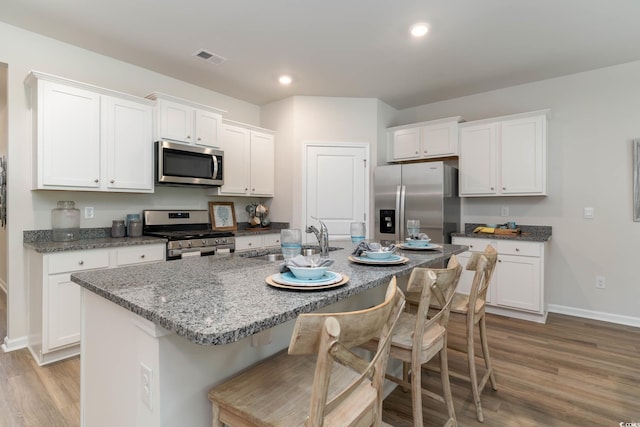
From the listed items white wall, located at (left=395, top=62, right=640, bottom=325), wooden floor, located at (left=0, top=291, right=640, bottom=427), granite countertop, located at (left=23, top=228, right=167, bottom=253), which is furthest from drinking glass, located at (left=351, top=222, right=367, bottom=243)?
white wall, located at (left=395, top=62, right=640, bottom=325)

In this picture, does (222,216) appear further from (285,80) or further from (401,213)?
(401,213)

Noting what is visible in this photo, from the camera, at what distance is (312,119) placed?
4426 mm

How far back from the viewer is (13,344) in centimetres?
272

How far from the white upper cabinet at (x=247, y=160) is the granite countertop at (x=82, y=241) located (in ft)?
4.03

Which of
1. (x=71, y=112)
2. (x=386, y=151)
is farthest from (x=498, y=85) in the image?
(x=71, y=112)

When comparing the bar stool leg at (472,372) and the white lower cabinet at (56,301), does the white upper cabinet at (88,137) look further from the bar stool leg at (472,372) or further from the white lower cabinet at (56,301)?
the bar stool leg at (472,372)

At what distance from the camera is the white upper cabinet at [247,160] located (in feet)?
13.4

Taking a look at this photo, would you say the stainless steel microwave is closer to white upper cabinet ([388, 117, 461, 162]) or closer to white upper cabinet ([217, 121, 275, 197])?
white upper cabinet ([217, 121, 275, 197])

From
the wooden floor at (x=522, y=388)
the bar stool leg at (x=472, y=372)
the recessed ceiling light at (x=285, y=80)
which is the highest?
the recessed ceiling light at (x=285, y=80)

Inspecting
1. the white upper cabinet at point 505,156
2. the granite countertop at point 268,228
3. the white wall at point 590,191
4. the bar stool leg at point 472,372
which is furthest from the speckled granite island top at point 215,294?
the white wall at point 590,191

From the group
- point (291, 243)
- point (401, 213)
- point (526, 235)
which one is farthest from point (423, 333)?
point (526, 235)

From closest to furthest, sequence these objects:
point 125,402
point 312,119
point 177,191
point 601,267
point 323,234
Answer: point 125,402
point 323,234
point 601,267
point 177,191
point 312,119

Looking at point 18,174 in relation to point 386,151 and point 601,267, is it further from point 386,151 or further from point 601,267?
point 601,267

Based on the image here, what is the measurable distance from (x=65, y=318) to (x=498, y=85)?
16.4 feet
